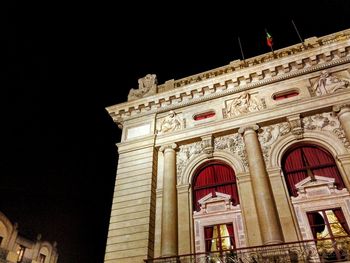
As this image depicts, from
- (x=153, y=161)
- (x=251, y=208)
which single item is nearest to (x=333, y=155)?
(x=251, y=208)

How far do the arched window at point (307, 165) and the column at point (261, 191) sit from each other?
105 centimetres

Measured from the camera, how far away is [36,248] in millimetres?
30062

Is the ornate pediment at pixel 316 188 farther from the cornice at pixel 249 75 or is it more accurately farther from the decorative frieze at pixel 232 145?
the cornice at pixel 249 75

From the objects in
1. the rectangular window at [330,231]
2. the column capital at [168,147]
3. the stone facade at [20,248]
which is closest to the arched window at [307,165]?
the rectangular window at [330,231]

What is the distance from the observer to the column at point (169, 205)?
37.3ft

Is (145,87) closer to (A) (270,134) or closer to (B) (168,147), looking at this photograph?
(B) (168,147)

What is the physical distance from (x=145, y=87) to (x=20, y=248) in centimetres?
2272

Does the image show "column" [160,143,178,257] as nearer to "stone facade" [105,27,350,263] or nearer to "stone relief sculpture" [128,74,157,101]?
"stone facade" [105,27,350,263]

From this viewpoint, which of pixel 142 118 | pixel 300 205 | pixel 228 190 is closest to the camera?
pixel 300 205

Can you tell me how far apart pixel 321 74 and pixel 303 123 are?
9.23ft

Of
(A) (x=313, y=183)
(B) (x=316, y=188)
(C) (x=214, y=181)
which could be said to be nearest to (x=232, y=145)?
A: (C) (x=214, y=181)

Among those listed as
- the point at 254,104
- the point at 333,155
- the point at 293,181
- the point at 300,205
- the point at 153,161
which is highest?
the point at 254,104

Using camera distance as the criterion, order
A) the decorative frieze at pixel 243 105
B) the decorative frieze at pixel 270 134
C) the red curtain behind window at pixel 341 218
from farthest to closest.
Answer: the decorative frieze at pixel 243 105, the decorative frieze at pixel 270 134, the red curtain behind window at pixel 341 218

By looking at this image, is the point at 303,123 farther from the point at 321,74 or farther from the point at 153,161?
the point at 153,161
